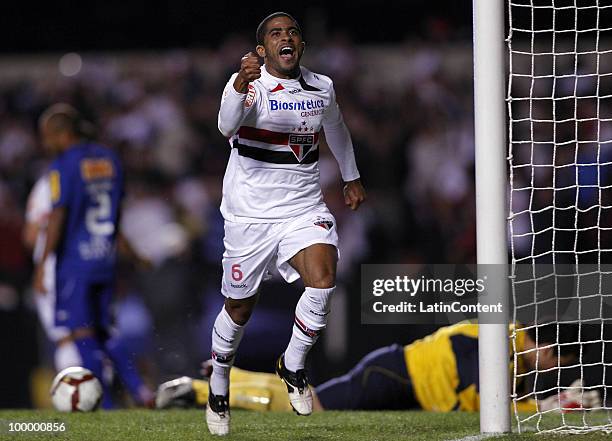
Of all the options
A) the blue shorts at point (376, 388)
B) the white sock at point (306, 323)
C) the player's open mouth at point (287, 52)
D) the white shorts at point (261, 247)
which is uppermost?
the player's open mouth at point (287, 52)

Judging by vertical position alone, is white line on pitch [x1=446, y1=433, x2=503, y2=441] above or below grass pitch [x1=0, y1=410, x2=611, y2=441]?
above

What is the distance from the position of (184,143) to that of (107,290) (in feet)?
16.1

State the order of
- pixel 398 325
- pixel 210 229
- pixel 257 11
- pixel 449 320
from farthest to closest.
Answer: pixel 257 11
pixel 210 229
pixel 398 325
pixel 449 320

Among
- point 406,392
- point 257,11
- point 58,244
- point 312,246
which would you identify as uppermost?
point 257,11

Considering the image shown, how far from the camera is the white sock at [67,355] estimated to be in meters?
10.4

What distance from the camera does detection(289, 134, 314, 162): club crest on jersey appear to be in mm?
6434

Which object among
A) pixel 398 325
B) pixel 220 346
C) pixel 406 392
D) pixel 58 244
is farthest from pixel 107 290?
pixel 220 346

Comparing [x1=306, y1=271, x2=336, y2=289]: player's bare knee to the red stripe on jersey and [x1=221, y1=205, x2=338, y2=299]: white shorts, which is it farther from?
the red stripe on jersey

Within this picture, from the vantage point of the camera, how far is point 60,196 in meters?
10.5

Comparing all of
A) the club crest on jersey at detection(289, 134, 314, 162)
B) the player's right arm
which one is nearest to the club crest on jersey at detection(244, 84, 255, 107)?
the player's right arm

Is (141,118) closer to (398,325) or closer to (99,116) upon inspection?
(99,116)

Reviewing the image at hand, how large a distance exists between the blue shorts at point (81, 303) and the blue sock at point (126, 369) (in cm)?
18

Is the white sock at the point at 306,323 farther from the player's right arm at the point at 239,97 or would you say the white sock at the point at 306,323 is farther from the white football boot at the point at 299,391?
the player's right arm at the point at 239,97

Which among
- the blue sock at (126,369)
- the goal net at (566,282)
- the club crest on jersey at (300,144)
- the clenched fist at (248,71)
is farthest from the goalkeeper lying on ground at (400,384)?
the clenched fist at (248,71)
